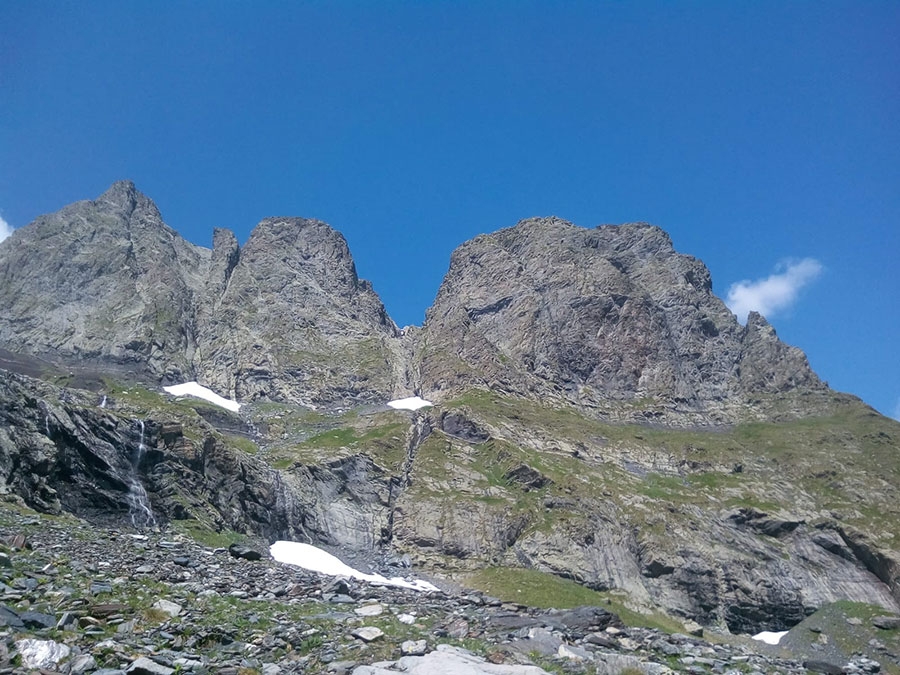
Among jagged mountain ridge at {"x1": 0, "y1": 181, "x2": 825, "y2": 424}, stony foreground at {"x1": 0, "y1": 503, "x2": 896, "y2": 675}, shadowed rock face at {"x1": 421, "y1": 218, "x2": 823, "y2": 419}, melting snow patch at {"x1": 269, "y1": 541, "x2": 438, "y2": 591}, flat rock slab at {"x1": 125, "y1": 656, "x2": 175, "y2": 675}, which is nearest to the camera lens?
flat rock slab at {"x1": 125, "y1": 656, "x2": 175, "y2": 675}

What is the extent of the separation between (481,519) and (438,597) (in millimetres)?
65211

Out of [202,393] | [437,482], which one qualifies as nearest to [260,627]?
[437,482]

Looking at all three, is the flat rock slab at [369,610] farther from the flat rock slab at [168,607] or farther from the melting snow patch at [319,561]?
the melting snow patch at [319,561]

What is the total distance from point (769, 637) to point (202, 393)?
438 ft

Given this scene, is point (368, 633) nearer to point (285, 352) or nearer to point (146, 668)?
point (146, 668)

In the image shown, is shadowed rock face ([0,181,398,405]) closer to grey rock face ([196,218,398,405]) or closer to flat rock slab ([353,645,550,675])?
grey rock face ([196,218,398,405])

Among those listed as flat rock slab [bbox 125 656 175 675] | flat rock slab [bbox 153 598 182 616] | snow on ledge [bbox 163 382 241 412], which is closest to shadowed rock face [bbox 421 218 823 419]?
snow on ledge [bbox 163 382 241 412]

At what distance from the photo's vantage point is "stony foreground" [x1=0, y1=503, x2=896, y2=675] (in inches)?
572

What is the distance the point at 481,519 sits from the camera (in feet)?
293

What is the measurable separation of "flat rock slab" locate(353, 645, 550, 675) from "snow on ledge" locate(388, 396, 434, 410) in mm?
133398

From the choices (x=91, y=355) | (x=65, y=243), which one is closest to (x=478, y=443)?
(x=91, y=355)

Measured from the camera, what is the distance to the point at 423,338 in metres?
192

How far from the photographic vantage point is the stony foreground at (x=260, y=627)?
14.5 m

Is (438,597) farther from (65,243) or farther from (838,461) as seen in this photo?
(65,243)
